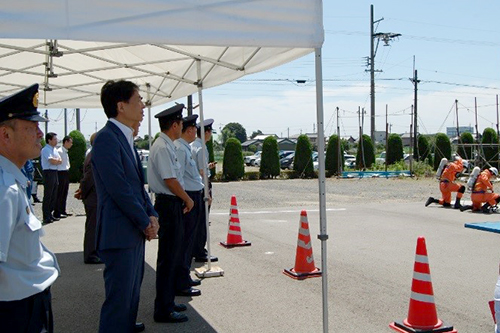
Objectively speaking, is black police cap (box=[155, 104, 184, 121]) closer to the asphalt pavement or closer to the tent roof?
the tent roof

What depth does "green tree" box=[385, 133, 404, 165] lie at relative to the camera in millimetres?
35125

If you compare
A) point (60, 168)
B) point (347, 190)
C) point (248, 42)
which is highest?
point (248, 42)

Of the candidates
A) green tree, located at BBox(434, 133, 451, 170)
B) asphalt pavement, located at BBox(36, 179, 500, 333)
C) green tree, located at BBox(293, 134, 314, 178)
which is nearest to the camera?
asphalt pavement, located at BBox(36, 179, 500, 333)

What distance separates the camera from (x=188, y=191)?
6.26 metres

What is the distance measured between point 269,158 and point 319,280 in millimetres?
24376

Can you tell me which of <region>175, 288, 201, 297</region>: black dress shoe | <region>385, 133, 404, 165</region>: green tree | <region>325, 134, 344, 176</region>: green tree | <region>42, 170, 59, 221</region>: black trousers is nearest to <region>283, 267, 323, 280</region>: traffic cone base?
<region>175, 288, 201, 297</region>: black dress shoe

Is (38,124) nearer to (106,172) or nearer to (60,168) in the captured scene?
(106,172)

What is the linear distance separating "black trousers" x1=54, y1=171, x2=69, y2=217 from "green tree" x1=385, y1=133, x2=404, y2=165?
26277 millimetres

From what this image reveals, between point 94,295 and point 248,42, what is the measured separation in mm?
3862

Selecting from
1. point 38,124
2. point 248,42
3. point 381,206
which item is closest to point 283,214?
point 381,206

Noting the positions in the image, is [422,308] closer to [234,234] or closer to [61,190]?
[234,234]

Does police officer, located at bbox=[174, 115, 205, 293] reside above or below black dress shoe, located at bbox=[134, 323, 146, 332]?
above

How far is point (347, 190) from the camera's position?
885 inches

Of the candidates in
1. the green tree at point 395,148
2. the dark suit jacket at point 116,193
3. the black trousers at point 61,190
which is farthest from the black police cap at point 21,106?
the green tree at point 395,148
